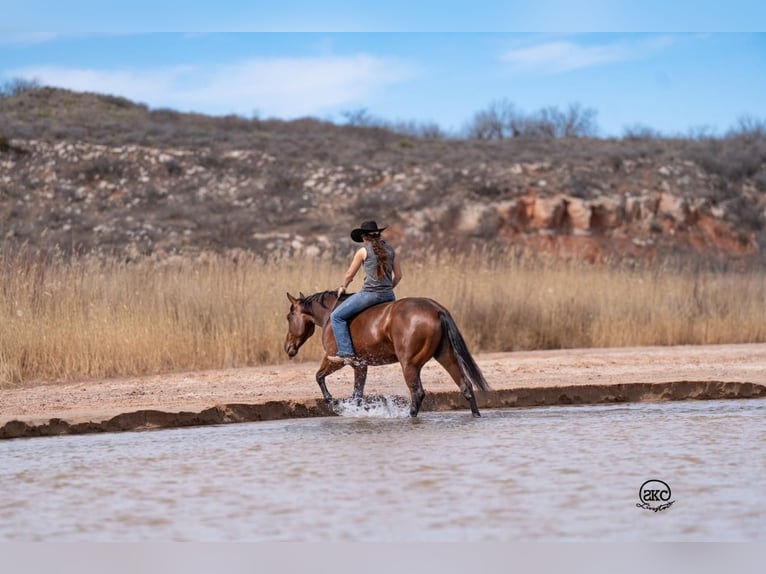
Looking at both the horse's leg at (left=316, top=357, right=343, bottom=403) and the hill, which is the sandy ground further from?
the hill

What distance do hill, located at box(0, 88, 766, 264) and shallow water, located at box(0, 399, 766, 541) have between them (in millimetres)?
22972

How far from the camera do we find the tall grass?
14172 millimetres

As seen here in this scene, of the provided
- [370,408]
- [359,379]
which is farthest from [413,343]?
[370,408]

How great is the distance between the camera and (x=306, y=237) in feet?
116

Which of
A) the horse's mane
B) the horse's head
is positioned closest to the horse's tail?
the horse's mane

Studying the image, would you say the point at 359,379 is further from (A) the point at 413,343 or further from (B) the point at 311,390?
(B) the point at 311,390

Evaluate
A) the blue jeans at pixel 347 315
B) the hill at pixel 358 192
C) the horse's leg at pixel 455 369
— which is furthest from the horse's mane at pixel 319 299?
the hill at pixel 358 192

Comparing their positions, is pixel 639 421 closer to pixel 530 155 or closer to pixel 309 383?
pixel 309 383

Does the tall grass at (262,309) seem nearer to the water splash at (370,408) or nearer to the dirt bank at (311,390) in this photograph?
the dirt bank at (311,390)

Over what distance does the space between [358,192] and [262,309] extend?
935 inches

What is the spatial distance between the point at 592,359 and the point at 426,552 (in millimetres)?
10504

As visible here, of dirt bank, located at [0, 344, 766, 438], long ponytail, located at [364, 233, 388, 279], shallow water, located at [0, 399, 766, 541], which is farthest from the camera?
long ponytail, located at [364, 233, 388, 279]

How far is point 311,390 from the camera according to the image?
12.7 m

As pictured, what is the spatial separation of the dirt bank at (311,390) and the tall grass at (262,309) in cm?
62
